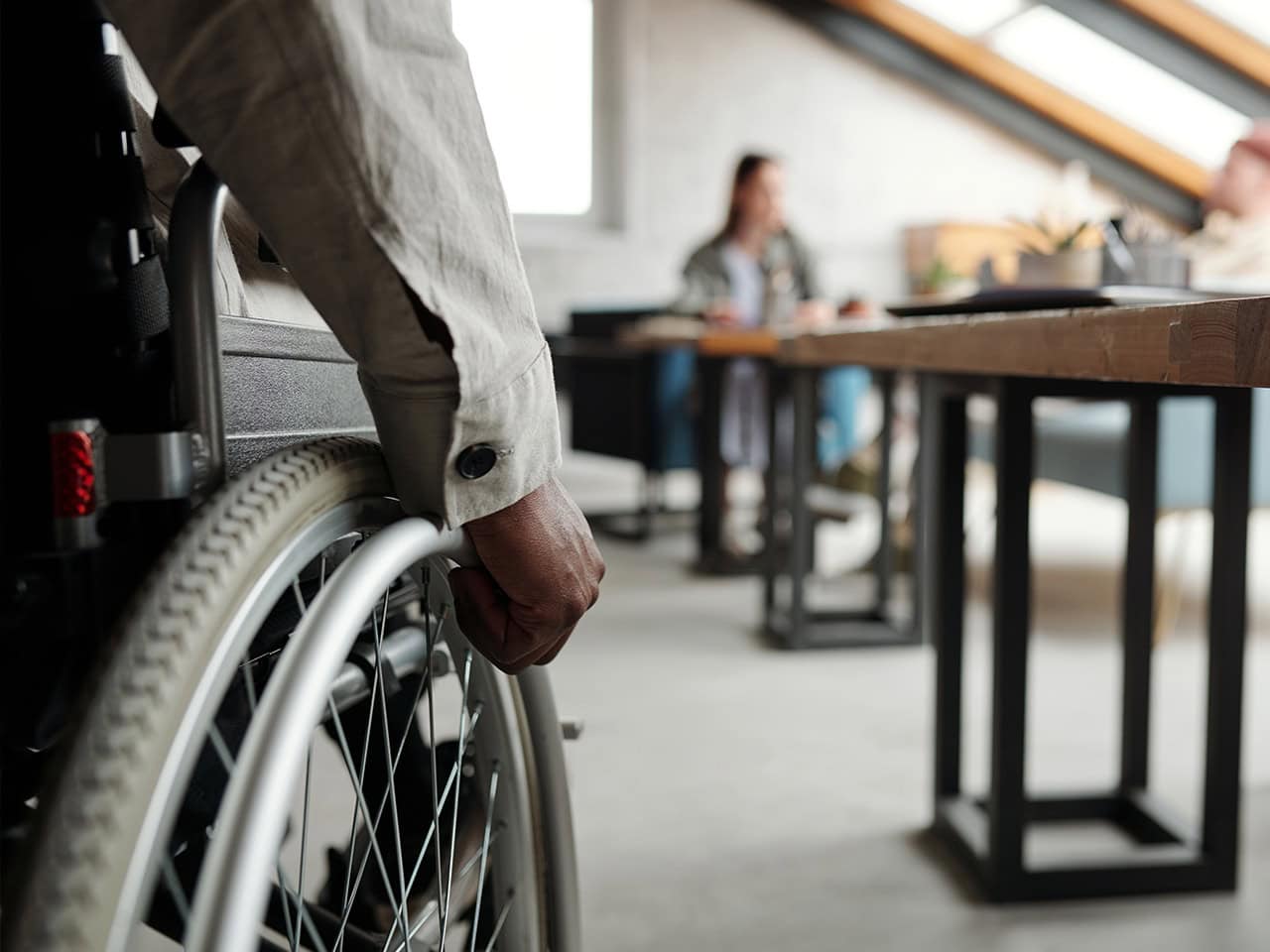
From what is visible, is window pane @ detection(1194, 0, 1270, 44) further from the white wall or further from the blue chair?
the blue chair

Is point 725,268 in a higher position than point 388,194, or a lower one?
higher

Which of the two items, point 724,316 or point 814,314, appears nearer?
point 814,314

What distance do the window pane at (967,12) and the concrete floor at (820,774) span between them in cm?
462

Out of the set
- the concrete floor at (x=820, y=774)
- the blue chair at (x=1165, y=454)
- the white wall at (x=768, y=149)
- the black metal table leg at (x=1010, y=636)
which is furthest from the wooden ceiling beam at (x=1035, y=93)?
the black metal table leg at (x=1010, y=636)

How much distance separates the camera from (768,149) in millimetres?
7664

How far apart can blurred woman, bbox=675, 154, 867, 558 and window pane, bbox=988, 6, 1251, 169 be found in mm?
2933

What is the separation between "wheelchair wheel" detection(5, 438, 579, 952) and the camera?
0.41 metres

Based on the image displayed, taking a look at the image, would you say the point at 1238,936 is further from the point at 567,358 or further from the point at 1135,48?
the point at 1135,48

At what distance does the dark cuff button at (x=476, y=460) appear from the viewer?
22.4 inches

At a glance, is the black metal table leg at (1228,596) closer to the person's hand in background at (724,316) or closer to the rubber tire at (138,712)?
the rubber tire at (138,712)

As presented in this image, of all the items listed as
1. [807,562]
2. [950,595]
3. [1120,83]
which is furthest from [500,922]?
[1120,83]

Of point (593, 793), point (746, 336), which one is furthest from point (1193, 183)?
point (593, 793)

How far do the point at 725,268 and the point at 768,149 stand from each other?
3308 mm

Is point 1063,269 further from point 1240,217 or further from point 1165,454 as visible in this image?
point 1240,217
